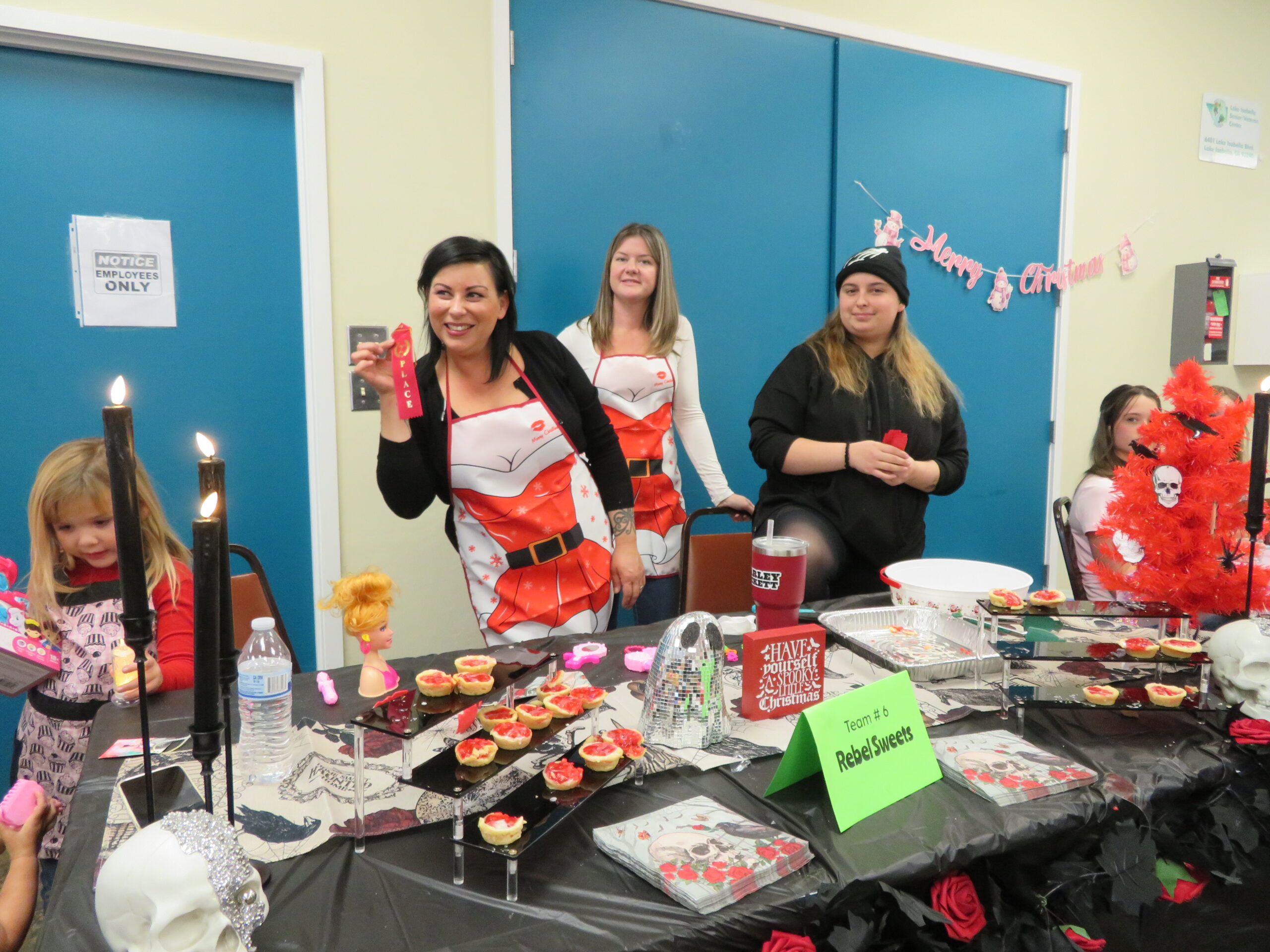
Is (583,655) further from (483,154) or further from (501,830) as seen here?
(483,154)

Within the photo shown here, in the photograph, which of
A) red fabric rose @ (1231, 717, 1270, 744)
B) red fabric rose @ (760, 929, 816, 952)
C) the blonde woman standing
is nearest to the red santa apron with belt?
the blonde woman standing

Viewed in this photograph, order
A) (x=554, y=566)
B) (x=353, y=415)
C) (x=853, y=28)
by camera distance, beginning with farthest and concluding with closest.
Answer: (x=853, y=28)
(x=353, y=415)
(x=554, y=566)

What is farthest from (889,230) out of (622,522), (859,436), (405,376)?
(405,376)

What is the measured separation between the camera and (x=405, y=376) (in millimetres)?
1542

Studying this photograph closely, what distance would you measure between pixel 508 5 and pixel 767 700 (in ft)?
7.57

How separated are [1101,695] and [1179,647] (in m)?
0.16

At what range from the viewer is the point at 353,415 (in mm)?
2549

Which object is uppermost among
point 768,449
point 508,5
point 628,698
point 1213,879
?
point 508,5

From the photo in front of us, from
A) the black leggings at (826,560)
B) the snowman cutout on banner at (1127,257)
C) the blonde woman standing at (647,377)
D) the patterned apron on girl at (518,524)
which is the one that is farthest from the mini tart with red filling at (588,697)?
the snowman cutout on banner at (1127,257)

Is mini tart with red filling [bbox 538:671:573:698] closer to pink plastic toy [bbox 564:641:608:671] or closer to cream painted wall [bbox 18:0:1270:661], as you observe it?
pink plastic toy [bbox 564:641:608:671]

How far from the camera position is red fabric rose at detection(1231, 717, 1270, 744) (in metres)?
1.12

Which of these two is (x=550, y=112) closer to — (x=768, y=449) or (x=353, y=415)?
(x=353, y=415)

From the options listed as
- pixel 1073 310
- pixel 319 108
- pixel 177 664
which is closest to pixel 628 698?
pixel 177 664

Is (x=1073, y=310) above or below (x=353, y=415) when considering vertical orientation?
above
